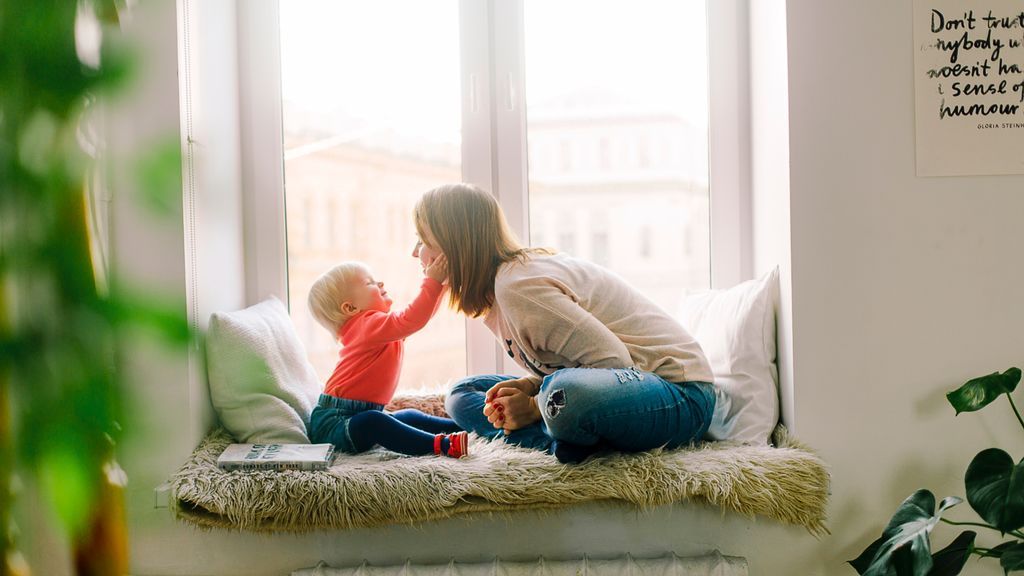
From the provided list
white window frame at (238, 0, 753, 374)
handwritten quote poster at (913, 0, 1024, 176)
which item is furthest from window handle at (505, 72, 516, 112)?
handwritten quote poster at (913, 0, 1024, 176)

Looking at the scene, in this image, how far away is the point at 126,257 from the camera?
1679 mm

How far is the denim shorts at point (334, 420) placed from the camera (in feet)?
5.92

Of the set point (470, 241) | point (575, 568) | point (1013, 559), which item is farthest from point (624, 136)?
point (1013, 559)

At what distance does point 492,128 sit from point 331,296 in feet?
2.14

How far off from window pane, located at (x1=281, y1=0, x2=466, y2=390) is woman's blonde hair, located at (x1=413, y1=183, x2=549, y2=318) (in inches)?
15.9

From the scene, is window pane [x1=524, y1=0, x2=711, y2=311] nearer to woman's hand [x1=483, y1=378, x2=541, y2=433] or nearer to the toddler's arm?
the toddler's arm

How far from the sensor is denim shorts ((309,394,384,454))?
5.92ft

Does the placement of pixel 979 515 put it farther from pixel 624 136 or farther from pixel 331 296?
pixel 331 296

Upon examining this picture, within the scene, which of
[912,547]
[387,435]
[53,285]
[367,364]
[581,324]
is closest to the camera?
[53,285]

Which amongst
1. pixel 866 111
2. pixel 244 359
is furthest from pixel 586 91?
pixel 244 359

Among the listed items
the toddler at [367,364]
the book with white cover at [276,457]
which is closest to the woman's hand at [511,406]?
the toddler at [367,364]

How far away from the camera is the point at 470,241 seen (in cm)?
179

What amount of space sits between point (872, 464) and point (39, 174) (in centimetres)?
162

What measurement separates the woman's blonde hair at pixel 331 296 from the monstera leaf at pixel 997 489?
138cm
